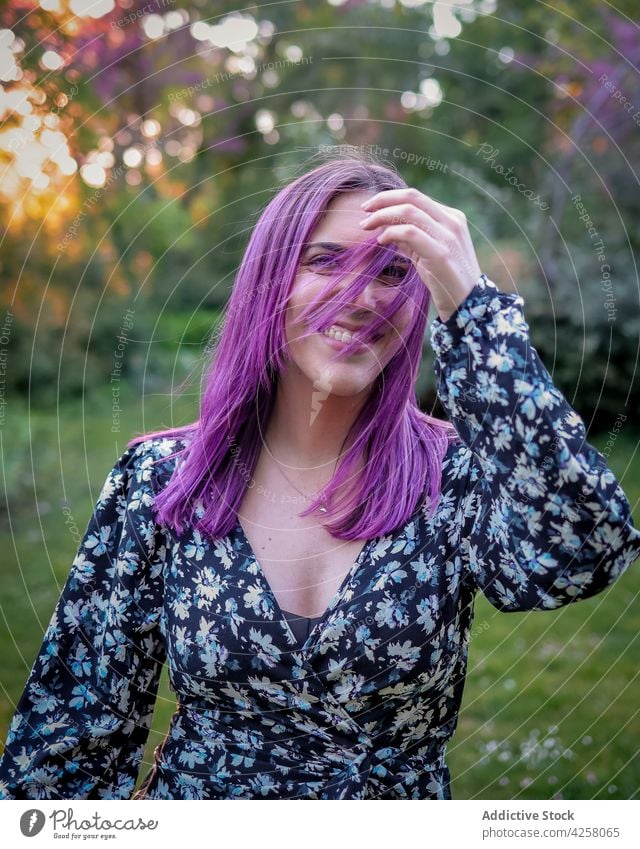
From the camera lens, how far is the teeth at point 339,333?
1426 mm

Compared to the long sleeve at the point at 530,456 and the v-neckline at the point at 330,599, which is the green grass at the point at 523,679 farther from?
the long sleeve at the point at 530,456

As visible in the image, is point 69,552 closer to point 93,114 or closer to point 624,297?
point 93,114

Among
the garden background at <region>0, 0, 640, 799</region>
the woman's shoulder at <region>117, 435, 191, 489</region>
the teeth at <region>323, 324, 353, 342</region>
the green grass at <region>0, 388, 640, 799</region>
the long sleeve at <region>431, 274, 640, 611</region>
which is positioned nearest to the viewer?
the long sleeve at <region>431, 274, 640, 611</region>

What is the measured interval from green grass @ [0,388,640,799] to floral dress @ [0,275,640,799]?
852 mm

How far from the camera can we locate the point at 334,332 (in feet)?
4.70

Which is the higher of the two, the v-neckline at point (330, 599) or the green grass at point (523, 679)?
the v-neckline at point (330, 599)

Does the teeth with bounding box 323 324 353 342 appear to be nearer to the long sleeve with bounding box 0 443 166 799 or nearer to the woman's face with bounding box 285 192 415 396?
the woman's face with bounding box 285 192 415 396

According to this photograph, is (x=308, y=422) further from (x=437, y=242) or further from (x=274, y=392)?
(x=437, y=242)

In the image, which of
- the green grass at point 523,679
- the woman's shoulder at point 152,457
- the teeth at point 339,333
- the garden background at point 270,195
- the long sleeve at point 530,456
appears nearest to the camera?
the long sleeve at point 530,456

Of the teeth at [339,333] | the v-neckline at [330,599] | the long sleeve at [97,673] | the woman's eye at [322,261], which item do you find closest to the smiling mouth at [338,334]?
the teeth at [339,333]

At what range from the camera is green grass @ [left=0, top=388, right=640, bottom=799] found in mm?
2721

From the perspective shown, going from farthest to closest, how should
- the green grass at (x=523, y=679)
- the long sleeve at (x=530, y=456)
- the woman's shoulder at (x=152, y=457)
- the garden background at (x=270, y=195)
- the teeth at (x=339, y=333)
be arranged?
the garden background at (x=270, y=195) < the green grass at (x=523, y=679) < the woman's shoulder at (x=152, y=457) < the teeth at (x=339, y=333) < the long sleeve at (x=530, y=456)

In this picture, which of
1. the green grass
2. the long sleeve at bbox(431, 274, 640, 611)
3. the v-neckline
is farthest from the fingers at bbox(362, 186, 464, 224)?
the green grass
